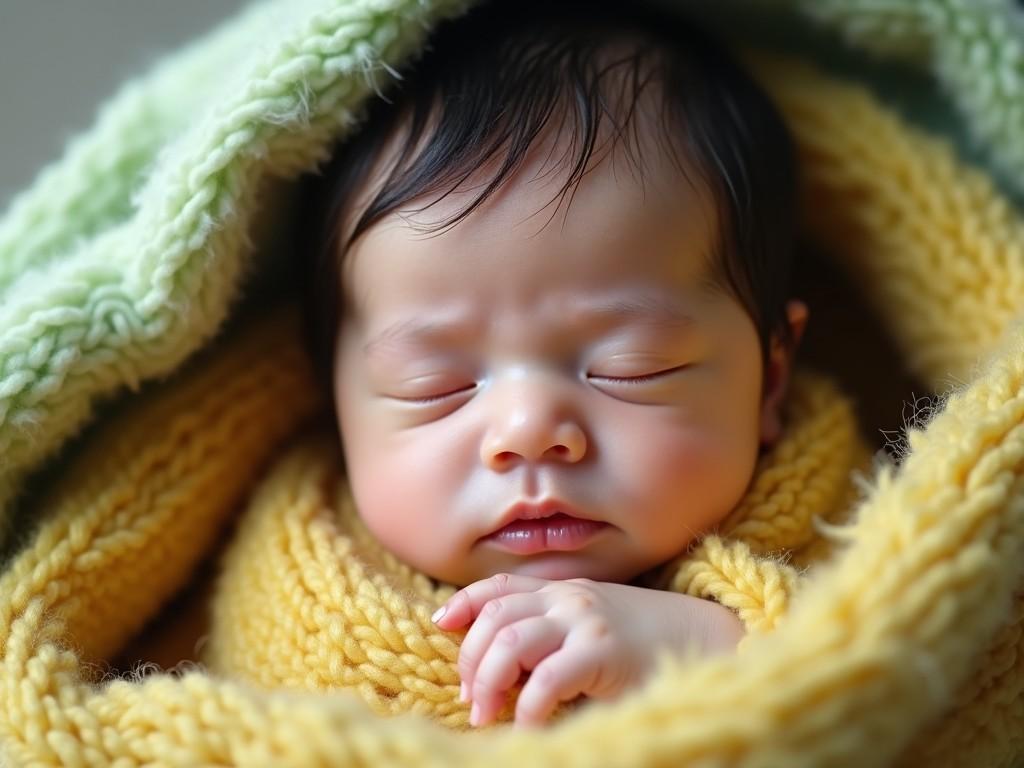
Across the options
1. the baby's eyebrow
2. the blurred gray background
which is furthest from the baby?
the blurred gray background

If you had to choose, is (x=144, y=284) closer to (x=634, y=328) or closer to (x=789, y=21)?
(x=634, y=328)

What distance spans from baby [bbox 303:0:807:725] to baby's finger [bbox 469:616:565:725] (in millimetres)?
50

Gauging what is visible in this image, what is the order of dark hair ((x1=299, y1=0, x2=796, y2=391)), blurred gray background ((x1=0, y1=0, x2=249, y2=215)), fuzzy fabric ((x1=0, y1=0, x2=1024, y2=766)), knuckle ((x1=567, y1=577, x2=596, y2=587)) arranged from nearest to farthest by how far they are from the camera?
fuzzy fabric ((x1=0, y1=0, x2=1024, y2=766)) < knuckle ((x1=567, y1=577, x2=596, y2=587)) < dark hair ((x1=299, y1=0, x2=796, y2=391)) < blurred gray background ((x1=0, y1=0, x2=249, y2=215))

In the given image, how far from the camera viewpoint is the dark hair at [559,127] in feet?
3.33

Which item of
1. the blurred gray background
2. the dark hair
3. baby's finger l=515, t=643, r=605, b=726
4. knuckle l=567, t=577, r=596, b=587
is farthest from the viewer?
the blurred gray background

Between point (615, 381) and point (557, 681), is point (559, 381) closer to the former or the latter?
point (615, 381)

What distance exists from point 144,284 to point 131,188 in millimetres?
268

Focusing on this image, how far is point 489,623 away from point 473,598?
2.3 inches

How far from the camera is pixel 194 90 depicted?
1.26 metres

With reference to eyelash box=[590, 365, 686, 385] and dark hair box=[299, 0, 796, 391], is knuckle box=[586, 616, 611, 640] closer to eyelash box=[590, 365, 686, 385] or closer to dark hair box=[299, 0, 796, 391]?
eyelash box=[590, 365, 686, 385]

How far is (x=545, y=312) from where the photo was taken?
0.98 m

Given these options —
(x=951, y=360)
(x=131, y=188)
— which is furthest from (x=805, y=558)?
(x=131, y=188)

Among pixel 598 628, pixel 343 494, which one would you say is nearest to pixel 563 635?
pixel 598 628

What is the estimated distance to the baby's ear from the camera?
1.13 meters
